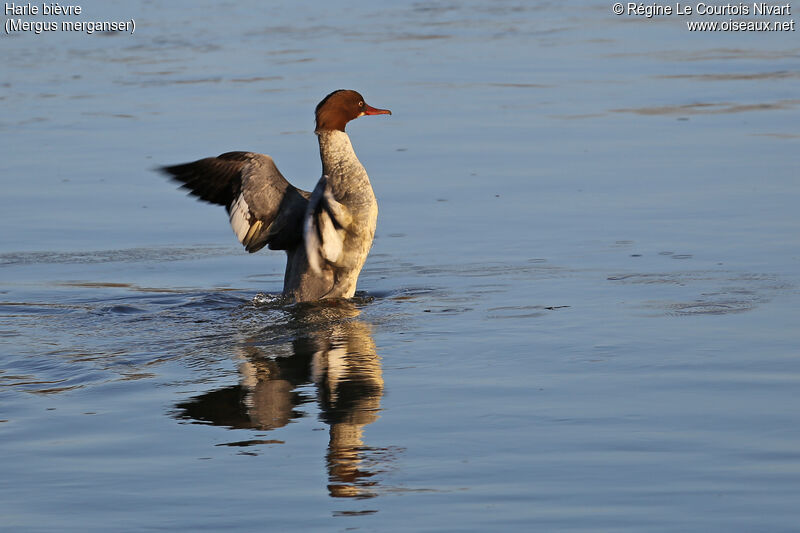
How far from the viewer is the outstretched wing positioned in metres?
7.14

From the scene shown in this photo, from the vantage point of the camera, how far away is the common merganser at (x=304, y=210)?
7137 mm

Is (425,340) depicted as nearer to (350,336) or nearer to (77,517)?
(350,336)

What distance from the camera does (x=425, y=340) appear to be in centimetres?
593

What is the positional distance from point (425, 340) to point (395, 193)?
3.00m

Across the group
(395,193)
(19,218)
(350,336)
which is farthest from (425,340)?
(19,218)

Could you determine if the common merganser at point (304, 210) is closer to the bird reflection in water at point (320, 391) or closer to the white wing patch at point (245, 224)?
the white wing patch at point (245, 224)

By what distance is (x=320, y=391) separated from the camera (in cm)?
517

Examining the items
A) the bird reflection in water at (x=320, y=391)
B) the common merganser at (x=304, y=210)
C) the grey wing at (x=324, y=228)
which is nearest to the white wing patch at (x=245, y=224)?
the common merganser at (x=304, y=210)

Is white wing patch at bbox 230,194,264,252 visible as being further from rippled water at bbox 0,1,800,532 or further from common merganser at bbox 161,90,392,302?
rippled water at bbox 0,1,800,532

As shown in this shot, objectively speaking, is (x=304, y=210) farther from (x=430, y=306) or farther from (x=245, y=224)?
(x=430, y=306)

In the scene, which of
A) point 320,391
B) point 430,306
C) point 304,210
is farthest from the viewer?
point 304,210

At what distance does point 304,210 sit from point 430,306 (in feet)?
3.45

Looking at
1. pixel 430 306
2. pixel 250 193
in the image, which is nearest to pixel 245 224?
pixel 250 193

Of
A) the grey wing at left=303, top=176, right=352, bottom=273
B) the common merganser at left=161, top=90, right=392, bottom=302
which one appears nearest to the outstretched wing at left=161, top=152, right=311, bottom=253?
the common merganser at left=161, top=90, right=392, bottom=302
